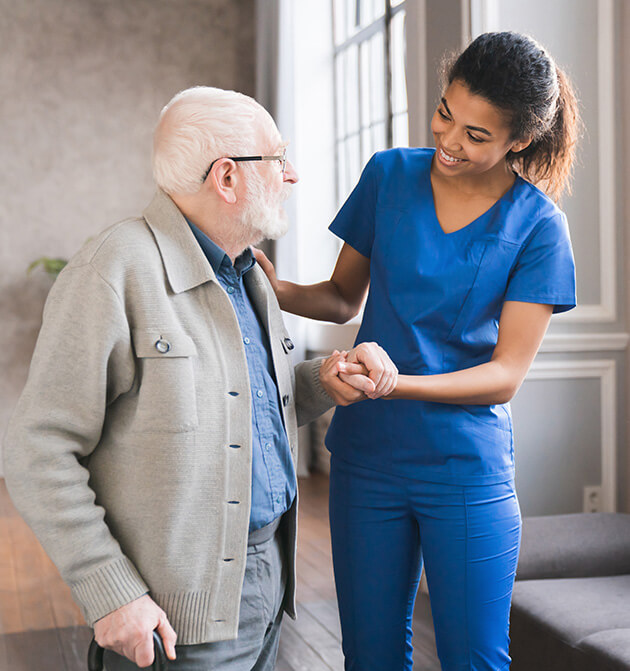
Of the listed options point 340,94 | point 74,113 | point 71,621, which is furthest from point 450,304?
point 74,113

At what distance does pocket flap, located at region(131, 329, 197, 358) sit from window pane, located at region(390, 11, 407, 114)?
13.0ft

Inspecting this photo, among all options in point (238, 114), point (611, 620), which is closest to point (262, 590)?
point (238, 114)

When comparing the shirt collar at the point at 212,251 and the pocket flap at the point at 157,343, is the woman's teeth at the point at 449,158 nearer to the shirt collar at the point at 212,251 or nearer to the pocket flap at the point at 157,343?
the shirt collar at the point at 212,251

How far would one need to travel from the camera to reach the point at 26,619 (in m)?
2.96

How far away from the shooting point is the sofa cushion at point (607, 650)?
1737mm

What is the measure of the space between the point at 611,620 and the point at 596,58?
6.53ft

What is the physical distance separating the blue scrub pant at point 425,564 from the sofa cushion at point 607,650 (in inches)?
15.4

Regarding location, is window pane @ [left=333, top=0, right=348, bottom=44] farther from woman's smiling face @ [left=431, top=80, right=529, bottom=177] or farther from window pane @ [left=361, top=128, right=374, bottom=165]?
woman's smiling face @ [left=431, top=80, right=529, bottom=177]

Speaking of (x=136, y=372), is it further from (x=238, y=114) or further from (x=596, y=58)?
(x=596, y=58)

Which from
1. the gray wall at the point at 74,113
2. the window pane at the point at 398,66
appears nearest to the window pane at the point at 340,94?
the window pane at the point at 398,66

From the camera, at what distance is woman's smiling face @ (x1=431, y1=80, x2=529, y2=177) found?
143 centimetres

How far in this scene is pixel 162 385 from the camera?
A: 43.1 inches

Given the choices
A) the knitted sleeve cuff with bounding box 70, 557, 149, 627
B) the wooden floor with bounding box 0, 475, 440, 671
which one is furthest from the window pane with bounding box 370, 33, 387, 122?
the knitted sleeve cuff with bounding box 70, 557, 149, 627

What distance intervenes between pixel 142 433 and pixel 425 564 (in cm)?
66
